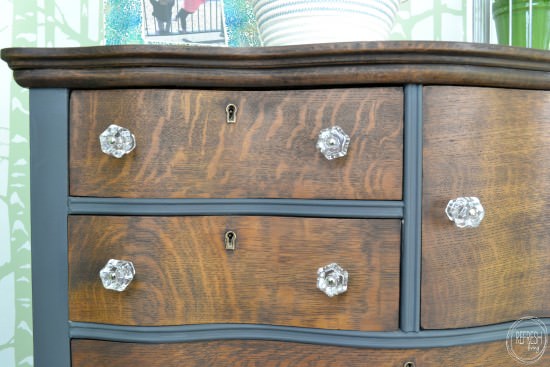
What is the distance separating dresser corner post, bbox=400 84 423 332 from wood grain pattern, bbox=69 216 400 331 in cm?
3

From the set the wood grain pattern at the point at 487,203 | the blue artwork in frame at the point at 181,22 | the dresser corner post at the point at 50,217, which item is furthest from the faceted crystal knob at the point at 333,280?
the blue artwork in frame at the point at 181,22

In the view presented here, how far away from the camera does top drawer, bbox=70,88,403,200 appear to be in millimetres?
544

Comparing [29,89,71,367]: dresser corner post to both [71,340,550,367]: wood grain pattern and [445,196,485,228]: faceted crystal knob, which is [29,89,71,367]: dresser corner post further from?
[445,196,485,228]: faceted crystal knob

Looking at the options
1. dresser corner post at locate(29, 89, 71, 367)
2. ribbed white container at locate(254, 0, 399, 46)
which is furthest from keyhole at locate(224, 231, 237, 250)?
ribbed white container at locate(254, 0, 399, 46)

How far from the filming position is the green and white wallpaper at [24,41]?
999mm

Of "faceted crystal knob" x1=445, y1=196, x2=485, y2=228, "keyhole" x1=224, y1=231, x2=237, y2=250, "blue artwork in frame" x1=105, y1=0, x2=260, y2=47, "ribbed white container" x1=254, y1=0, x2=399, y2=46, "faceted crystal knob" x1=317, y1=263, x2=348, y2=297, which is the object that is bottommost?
"faceted crystal knob" x1=317, y1=263, x2=348, y2=297

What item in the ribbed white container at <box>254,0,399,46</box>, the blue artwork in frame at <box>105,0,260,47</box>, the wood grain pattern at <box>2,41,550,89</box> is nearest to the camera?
the wood grain pattern at <box>2,41,550,89</box>

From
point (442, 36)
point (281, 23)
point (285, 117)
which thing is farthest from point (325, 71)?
point (442, 36)

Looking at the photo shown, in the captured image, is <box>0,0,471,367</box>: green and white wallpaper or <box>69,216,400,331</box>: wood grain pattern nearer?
<box>69,216,400,331</box>: wood grain pattern

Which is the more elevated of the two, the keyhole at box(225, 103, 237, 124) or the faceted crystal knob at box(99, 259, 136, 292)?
the keyhole at box(225, 103, 237, 124)

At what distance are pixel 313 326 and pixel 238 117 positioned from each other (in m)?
0.30

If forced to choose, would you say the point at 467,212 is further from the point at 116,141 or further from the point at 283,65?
the point at 116,141

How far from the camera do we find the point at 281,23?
69 cm

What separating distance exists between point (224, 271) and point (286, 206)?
0.41 feet
